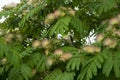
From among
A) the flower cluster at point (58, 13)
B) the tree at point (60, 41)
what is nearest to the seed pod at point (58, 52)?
the tree at point (60, 41)

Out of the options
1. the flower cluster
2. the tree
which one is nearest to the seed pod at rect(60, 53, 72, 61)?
the tree

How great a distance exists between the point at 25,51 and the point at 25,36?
549 millimetres

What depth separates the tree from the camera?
9.11 ft

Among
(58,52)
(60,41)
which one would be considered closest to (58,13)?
(60,41)

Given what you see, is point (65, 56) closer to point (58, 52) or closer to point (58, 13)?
point (58, 52)

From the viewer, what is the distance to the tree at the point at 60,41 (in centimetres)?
278

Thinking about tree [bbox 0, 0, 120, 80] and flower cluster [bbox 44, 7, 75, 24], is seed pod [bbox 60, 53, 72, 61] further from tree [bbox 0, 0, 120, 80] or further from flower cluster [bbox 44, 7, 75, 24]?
flower cluster [bbox 44, 7, 75, 24]

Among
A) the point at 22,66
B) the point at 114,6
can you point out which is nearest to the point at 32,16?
the point at 22,66

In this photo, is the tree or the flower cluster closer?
the tree

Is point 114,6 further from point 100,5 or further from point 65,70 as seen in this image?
point 65,70

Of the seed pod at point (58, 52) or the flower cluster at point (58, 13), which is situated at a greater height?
the flower cluster at point (58, 13)

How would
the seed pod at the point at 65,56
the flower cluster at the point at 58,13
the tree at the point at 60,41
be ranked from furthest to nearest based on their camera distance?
the flower cluster at the point at 58,13
the seed pod at the point at 65,56
the tree at the point at 60,41

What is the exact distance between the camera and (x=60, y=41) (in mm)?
3236

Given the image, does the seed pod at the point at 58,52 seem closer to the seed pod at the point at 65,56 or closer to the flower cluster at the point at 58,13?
the seed pod at the point at 65,56
